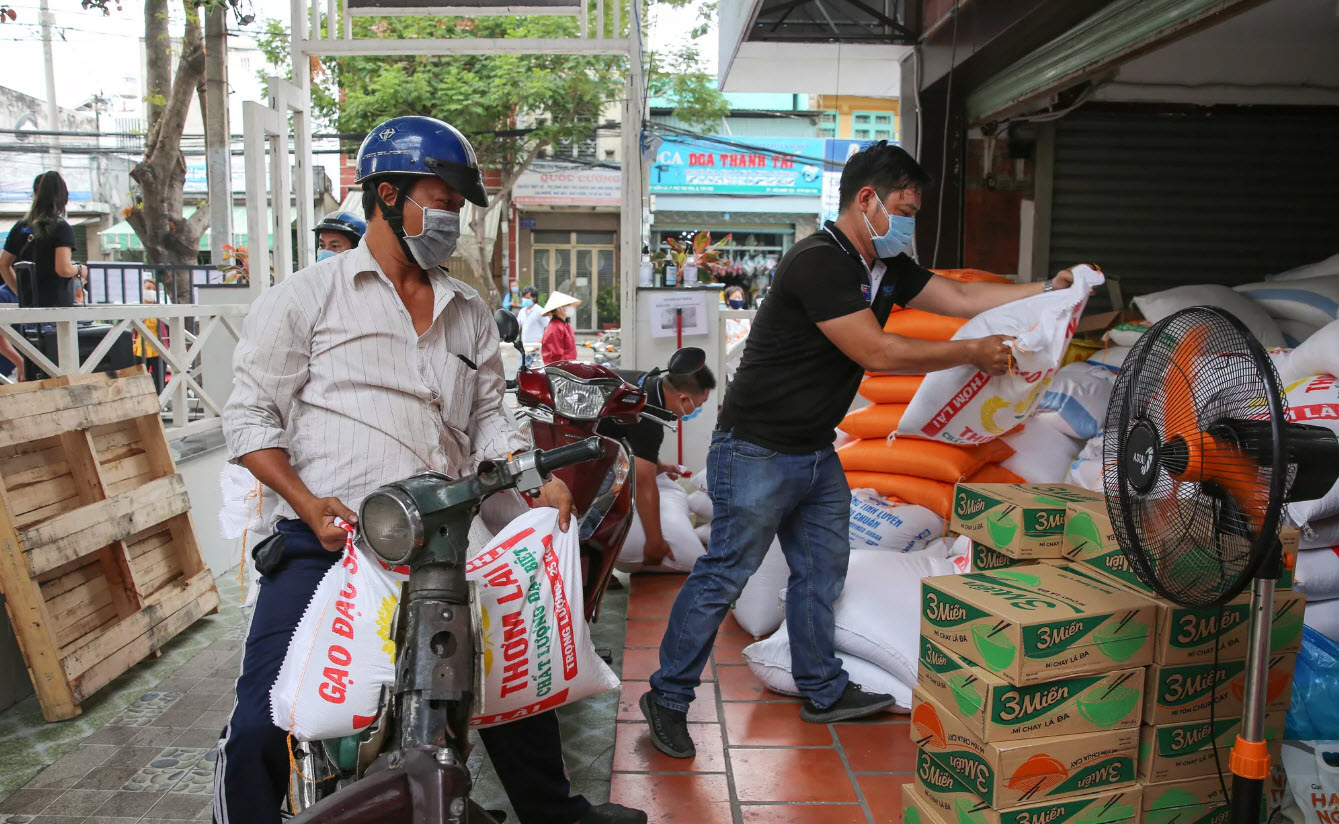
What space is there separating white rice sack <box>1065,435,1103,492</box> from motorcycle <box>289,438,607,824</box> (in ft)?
8.39

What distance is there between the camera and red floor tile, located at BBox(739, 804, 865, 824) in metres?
2.61

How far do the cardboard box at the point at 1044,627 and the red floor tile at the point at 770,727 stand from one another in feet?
3.08

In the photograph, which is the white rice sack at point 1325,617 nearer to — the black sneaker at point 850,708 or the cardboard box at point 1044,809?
the cardboard box at point 1044,809

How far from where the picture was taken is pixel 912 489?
396cm

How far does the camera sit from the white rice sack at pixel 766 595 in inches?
149

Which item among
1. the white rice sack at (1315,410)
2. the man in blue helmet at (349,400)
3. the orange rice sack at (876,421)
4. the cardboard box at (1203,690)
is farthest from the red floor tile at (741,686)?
the white rice sack at (1315,410)

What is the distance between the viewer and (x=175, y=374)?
4.90 metres

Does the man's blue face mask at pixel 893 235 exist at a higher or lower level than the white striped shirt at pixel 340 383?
higher

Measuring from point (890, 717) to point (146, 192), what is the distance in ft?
27.7

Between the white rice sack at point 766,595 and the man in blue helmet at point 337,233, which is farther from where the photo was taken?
the man in blue helmet at point 337,233

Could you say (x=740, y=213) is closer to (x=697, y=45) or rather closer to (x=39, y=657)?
(x=697, y=45)

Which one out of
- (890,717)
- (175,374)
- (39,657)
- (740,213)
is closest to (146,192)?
(175,374)

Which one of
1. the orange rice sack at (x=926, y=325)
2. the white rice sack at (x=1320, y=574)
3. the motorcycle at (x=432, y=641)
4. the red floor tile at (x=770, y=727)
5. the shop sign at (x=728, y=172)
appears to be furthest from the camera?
the shop sign at (x=728, y=172)

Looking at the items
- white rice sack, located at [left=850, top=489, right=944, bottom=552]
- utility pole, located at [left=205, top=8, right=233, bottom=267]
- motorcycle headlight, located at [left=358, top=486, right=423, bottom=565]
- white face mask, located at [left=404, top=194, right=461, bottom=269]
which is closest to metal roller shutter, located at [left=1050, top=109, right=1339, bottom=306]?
white rice sack, located at [left=850, top=489, right=944, bottom=552]
